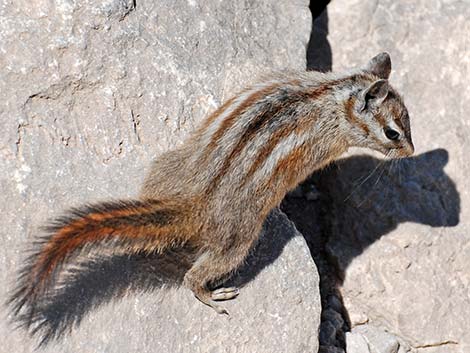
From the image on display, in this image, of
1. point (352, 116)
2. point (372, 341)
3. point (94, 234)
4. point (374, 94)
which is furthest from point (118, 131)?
point (372, 341)

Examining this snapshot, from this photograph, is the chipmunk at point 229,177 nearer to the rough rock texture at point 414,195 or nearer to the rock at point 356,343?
the rough rock texture at point 414,195

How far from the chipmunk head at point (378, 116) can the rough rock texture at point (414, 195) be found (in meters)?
0.84

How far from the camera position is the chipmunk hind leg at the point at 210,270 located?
4.81 metres

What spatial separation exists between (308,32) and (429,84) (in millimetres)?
1212

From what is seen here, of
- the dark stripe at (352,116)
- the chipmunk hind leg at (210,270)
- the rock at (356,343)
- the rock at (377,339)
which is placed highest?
the dark stripe at (352,116)

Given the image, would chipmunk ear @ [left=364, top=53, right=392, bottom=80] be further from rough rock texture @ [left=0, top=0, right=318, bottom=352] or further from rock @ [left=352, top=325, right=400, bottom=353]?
rock @ [left=352, top=325, right=400, bottom=353]

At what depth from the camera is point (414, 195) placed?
20.7 ft

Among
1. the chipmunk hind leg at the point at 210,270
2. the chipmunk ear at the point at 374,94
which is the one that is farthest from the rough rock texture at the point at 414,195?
the chipmunk hind leg at the point at 210,270

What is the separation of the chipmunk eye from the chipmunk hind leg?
1.40 metres

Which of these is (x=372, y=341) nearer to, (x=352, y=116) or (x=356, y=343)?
(x=356, y=343)

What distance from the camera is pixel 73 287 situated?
15.4 ft

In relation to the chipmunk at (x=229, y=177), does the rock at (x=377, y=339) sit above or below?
below

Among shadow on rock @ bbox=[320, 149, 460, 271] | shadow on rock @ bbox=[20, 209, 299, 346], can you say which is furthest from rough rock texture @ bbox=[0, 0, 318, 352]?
shadow on rock @ bbox=[320, 149, 460, 271]

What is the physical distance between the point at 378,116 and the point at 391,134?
176 millimetres
